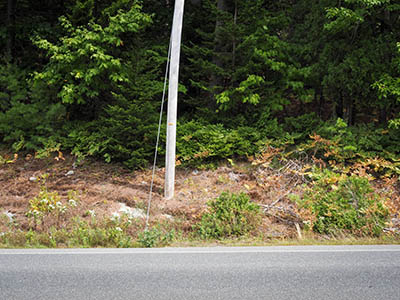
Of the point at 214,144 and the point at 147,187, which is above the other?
the point at 214,144

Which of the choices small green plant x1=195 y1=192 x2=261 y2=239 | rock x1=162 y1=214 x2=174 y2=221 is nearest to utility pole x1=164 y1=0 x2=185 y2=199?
rock x1=162 y1=214 x2=174 y2=221

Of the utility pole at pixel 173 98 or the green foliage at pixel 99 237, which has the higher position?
the utility pole at pixel 173 98

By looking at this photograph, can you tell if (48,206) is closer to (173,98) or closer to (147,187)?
(147,187)

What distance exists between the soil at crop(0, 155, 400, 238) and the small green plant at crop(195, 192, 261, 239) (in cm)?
35

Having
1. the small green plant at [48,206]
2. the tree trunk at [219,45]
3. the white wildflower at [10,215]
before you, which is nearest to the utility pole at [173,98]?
the small green plant at [48,206]

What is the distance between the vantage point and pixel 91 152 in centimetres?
930

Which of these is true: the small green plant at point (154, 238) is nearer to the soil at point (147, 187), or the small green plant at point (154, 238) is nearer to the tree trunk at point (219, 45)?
the soil at point (147, 187)

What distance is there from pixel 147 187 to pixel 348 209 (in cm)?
482

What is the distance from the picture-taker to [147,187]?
8.34 meters

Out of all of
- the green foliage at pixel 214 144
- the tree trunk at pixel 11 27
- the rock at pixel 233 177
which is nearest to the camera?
the rock at pixel 233 177

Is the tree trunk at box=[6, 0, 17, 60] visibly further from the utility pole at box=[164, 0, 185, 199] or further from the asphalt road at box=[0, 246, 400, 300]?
the asphalt road at box=[0, 246, 400, 300]

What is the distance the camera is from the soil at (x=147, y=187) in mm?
6844

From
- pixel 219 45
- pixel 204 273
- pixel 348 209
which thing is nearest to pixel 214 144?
pixel 219 45

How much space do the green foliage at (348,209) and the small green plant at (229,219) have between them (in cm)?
126
